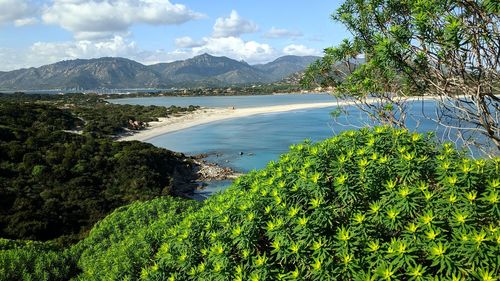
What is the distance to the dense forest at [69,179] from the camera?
18.0 meters

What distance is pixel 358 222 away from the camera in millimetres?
4156

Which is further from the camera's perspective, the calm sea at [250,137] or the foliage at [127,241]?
the calm sea at [250,137]

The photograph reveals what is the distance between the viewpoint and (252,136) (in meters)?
56.8

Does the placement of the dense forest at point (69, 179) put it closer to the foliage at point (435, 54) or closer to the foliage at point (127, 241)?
the foliage at point (127, 241)

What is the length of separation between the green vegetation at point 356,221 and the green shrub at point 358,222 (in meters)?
0.01

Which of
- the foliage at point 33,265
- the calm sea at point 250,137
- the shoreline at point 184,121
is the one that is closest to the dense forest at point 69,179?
the calm sea at point 250,137

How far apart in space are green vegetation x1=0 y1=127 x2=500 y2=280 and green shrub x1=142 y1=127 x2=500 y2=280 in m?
0.01

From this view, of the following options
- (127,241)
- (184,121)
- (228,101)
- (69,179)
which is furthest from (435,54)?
(228,101)

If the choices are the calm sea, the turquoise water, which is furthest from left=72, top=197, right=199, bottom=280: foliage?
the turquoise water

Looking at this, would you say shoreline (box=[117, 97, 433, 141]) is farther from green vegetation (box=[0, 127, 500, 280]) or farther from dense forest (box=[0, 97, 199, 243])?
green vegetation (box=[0, 127, 500, 280])

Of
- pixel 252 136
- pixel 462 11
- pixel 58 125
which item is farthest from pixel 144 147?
pixel 462 11

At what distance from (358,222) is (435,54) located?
471 cm

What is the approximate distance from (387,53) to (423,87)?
2.33 m

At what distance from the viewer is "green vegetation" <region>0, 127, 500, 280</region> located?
3.70 metres
